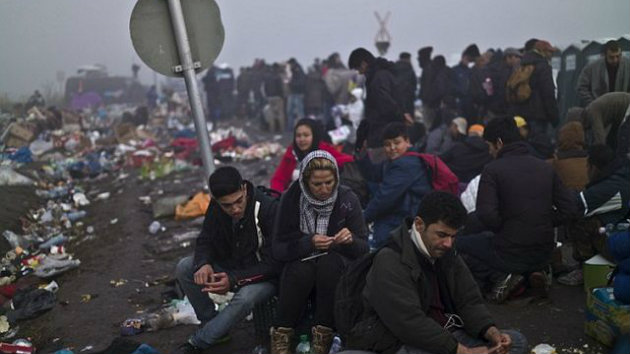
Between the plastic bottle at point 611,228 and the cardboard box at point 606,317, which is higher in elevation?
the plastic bottle at point 611,228

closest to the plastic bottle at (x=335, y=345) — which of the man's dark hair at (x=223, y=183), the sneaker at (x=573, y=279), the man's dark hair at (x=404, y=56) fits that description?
the man's dark hair at (x=223, y=183)

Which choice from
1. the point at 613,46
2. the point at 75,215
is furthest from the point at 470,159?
the point at 75,215

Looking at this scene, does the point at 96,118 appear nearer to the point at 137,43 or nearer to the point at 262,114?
the point at 262,114

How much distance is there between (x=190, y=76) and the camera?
13.5 ft

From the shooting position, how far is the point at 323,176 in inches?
151

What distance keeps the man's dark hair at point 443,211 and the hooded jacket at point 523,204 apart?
1523 mm

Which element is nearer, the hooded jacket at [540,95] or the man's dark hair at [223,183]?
the man's dark hair at [223,183]

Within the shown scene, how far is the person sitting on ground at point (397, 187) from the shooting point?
5.09m

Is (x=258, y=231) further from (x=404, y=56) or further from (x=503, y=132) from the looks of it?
(x=404, y=56)

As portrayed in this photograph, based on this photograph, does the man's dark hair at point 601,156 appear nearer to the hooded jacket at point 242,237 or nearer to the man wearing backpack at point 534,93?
the hooded jacket at point 242,237

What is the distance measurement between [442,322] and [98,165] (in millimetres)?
11929

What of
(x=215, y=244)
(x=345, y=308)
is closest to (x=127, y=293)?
(x=215, y=244)

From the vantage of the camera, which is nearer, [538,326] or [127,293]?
[538,326]

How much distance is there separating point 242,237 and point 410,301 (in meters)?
1.57
